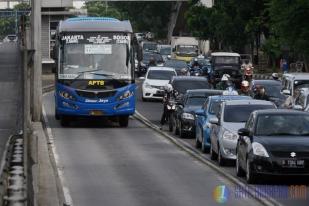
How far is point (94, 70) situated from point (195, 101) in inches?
159

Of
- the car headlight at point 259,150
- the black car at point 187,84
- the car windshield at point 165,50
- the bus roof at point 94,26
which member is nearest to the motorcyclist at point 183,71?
the black car at point 187,84

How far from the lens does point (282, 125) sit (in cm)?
2027

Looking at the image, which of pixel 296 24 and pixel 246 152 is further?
pixel 296 24

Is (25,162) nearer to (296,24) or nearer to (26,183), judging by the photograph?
(26,183)

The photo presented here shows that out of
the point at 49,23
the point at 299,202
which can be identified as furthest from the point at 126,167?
the point at 49,23

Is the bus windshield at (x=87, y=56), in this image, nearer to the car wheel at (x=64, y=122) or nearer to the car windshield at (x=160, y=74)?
Answer: the car wheel at (x=64, y=122)

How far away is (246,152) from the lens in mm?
19953

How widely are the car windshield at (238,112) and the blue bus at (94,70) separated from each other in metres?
10.6

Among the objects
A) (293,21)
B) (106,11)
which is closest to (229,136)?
(293,21)

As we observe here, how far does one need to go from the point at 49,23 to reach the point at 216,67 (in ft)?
77.3

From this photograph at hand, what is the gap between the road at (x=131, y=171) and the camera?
17.7 meters

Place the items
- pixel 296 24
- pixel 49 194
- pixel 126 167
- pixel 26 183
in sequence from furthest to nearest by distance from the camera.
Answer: pixel 296 24 < pixel 126 167 < pixel 49 194 < pixel 26 183

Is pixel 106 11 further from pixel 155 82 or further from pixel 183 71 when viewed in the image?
pixel 155 82

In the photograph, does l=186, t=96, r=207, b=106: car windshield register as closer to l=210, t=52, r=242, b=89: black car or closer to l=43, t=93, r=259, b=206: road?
l=43, t=93, r=259, b=206: road
